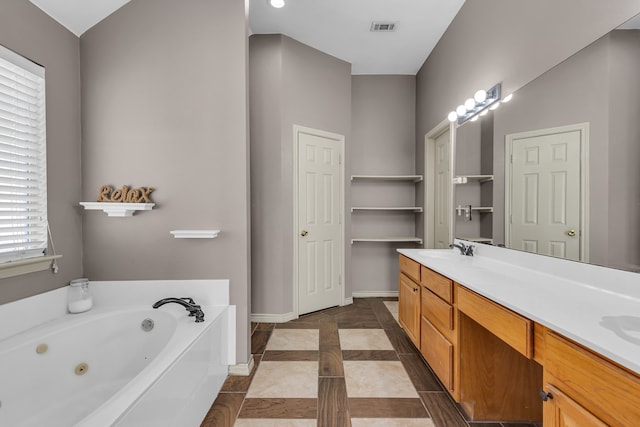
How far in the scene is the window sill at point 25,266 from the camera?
1.47 metres

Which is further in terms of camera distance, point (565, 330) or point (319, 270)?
point (319, 270)

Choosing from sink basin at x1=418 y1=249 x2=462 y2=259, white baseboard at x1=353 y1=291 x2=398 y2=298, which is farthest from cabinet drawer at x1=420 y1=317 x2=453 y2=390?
white baseboard at x1=353 y1=291 x2=398 y2=298

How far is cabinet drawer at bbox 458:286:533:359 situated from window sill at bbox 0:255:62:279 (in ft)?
7.82

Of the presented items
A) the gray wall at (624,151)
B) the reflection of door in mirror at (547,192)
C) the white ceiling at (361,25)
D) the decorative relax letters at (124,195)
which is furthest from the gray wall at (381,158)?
the gray wall at (624,151)

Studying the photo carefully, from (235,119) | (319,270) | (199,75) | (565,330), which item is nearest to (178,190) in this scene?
(235,119)

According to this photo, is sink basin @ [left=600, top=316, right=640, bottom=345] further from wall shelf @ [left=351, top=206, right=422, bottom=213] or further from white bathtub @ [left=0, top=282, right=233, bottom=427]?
wall shelf @ [left=351, top=206, right=422, bottom=213]

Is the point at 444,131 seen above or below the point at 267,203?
above

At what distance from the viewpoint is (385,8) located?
2580mm

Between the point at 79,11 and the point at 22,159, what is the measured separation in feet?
3.49

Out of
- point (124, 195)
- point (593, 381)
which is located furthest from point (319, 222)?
point (593, 381)

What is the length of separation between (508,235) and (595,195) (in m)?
0.62

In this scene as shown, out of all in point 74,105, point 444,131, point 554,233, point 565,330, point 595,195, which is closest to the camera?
point 565,330

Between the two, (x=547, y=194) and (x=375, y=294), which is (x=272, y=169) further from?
(x=547, y=194)

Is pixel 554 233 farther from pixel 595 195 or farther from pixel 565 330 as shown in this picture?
pixel 565 330
